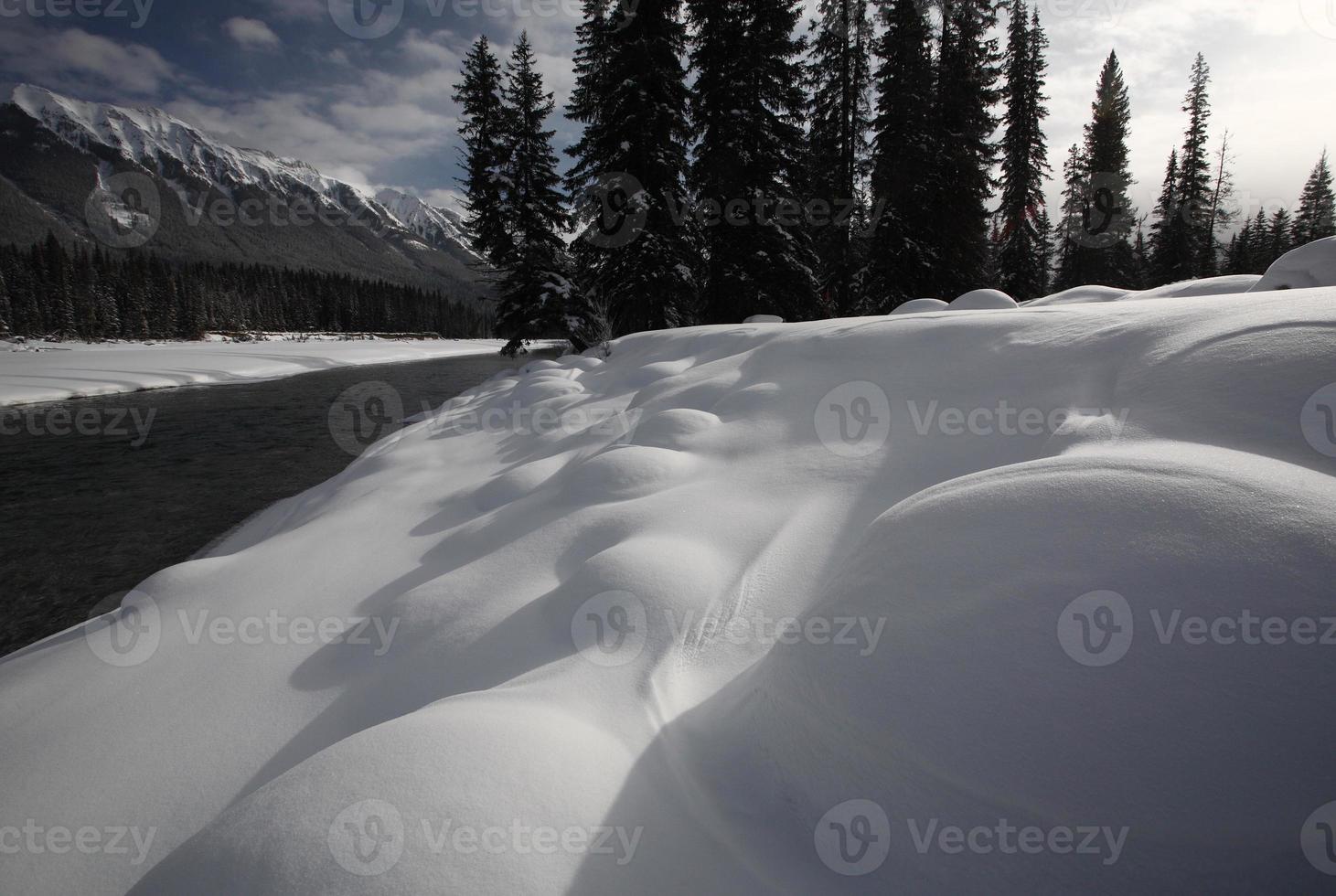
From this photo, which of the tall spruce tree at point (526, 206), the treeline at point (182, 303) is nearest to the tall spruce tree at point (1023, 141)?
the tall spruce tree at point (526, 206)

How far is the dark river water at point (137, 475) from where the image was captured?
180 inches

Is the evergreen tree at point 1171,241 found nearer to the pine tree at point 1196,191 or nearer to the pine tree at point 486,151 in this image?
the pine tree at point 1196,191

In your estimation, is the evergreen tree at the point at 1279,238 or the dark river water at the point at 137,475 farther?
the evergreen tree at the point at 1279,238

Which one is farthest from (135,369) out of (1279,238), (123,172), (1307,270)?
(123,172)

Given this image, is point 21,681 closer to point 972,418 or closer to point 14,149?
point 972,418

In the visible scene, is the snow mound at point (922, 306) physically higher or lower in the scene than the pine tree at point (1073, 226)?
lower

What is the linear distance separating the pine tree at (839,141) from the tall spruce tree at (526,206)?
8.08 metres

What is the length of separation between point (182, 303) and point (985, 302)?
224 feet

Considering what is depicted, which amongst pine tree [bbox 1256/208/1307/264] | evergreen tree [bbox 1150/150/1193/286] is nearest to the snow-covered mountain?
evergreen tree [bbox 1150/150/1193/286]

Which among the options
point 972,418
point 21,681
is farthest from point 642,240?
point 21,681

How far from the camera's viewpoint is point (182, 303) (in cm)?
4994

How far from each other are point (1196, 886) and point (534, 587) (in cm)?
227

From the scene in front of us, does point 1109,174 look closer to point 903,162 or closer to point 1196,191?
point 1196,191

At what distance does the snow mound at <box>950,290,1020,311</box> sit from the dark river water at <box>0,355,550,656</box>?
8.41m
